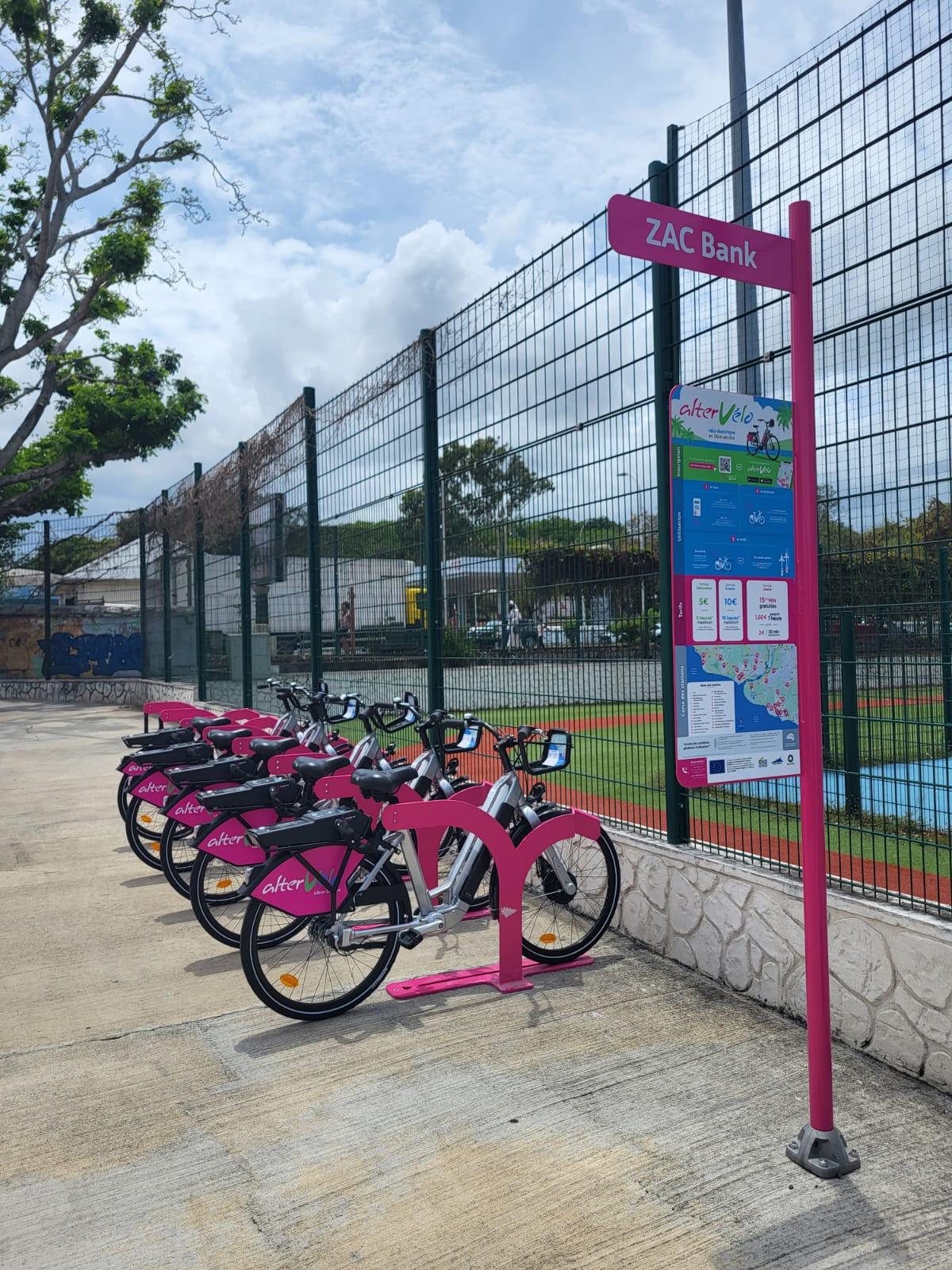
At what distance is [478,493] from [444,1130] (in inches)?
152

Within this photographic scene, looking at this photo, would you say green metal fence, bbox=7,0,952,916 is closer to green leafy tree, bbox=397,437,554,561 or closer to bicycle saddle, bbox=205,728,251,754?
green leafy tree, bbox=397,437,554,561

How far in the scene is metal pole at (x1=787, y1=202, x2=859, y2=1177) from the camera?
281 cm

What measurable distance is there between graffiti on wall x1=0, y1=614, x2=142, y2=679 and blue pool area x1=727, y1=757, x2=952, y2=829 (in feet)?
72.8

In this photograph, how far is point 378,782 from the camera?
14.4 ft

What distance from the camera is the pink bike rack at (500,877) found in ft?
14.2

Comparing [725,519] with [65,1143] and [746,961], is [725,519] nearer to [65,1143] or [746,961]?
[746,961]

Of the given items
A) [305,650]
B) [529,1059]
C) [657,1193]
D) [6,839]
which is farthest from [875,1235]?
[305,650]

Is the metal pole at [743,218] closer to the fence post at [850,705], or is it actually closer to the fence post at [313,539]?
the fence post at [850,705]

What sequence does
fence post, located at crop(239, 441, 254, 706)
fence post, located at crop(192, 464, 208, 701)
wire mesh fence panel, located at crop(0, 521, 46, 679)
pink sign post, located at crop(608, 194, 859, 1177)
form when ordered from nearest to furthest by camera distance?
pink sign post, located at crop(608, 194, 859, 1177)
fence post, located at crop(239, 441, 254, 706)
fence post, located at crop(192, 464, 208, 701)
wire mesh fence panel, located at crop(0, 521, 46, 679)

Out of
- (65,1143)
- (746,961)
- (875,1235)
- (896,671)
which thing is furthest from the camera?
(746,961)

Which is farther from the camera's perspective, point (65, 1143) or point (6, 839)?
point (6, 839)

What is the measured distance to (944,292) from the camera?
10.9 feet

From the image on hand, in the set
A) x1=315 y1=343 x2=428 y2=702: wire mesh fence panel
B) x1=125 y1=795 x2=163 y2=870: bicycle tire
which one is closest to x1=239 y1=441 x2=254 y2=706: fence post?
x1=315 y1=343 x2=428 y2=702: wire mesh fence panel

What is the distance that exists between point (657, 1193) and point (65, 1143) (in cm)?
174
